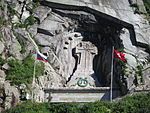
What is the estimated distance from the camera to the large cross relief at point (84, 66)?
109 ft

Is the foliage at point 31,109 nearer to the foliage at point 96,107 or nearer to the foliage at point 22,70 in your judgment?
the foliage at point 96,107

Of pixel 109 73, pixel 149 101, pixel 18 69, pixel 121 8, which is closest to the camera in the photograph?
pixel 149 101

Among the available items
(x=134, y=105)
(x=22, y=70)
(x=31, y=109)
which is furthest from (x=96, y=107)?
(x=22, y=70)

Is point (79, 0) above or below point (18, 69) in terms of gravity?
above

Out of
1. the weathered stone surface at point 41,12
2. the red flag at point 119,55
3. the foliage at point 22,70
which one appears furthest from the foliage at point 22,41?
the red flag at point 119,55

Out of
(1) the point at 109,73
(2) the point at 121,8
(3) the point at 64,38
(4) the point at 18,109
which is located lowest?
(4) the point at 18,109

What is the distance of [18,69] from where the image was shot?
30.7 m

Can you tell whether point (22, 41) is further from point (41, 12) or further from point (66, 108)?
point (66, 108)

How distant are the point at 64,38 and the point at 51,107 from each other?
30.8 feet

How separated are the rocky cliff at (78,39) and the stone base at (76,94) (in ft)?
1.78

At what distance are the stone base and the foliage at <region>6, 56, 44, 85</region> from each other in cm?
151

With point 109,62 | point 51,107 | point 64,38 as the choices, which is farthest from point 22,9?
point 51,107

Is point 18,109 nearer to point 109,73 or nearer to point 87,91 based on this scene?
point 87,91

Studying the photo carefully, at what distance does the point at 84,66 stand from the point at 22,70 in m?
5.37
